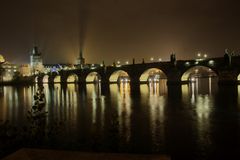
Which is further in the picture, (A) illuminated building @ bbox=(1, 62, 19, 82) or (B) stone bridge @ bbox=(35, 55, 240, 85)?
(A) illuminated building @ bbox=(1, 62, 19, 82)

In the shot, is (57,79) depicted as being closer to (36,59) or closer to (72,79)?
(72,79)

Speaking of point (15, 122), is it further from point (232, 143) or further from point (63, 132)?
point (232, 143)

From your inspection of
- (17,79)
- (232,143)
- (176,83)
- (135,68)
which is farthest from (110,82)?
(232,143)

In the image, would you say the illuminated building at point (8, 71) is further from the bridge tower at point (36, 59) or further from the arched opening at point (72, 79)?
the arched opening at point (72, 79)

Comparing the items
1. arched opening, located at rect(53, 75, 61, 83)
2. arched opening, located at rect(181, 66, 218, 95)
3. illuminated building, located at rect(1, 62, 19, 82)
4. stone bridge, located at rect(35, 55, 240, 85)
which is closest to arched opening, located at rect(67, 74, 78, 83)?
arched opening, located at rect(53, 75, 61, 83)

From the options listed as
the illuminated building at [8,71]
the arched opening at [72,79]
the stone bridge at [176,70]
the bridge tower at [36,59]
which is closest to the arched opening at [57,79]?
the arched opening at [72,79]

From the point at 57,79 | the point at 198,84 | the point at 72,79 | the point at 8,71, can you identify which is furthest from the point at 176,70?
the point at 8,71

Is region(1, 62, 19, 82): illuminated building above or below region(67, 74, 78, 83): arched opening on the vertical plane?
above

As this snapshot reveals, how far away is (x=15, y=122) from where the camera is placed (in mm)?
17062

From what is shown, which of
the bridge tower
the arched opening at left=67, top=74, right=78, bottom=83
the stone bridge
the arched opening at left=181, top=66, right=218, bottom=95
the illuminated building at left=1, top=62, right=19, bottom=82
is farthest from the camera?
the bridge tower

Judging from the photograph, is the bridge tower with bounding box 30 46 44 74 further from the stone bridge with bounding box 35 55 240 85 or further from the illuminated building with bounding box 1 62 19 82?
the stone bridge with bounding box 35 55 240 85

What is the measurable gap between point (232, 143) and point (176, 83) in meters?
44.1

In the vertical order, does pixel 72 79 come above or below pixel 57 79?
below

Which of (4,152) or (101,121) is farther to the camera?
(101,121)
